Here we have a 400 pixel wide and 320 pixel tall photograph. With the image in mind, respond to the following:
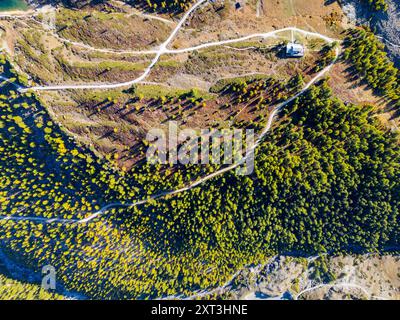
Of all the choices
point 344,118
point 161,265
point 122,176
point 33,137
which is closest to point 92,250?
point 161,265

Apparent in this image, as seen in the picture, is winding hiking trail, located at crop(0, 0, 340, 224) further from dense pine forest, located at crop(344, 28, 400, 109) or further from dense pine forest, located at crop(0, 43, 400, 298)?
dense pine forest, located at crop(344, 28, 400, 109)

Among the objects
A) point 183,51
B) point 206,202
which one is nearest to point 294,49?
point 183,51

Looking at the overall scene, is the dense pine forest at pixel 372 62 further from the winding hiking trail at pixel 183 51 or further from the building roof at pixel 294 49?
the building roof at pixel 294 49

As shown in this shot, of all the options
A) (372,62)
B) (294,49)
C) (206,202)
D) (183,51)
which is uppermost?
(183,51)

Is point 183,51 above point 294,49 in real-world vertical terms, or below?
above

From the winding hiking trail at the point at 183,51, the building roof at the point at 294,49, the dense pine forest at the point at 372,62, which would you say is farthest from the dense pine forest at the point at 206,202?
the dense pine forest at the point at 372,62

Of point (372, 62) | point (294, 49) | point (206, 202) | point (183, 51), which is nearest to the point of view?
point (183, 51)

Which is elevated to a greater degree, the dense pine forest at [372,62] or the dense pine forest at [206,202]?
Answer: the dense pine forest at [372,62]

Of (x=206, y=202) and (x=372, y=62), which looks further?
(x=206, y=202)

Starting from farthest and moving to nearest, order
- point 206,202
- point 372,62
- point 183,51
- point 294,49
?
point 206,202 → point 372,62 → point 294,49 → point 183,51

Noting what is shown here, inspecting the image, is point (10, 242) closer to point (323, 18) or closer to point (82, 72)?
point (82, 72)

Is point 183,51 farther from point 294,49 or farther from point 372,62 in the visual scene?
point 372,62
